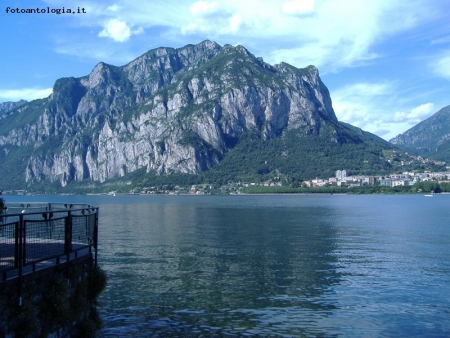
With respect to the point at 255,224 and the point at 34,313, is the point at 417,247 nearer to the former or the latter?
the point at 255,224

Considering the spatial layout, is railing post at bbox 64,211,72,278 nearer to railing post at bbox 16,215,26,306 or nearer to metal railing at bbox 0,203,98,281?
metal railing at bbox 0,203,98,281

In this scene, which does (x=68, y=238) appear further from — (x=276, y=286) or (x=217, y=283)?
(x=276, y=286)

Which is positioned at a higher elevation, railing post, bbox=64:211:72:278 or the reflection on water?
railing post, bbox=64:211:72:278

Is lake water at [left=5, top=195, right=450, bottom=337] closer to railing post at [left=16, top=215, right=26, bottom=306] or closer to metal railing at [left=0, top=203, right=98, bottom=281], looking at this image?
metal railing at [left=0, top=203, right=98, bottom=281]

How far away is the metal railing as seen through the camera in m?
13.9

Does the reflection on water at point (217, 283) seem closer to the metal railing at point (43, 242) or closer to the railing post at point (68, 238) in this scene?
the metal railing at point (43, 242)

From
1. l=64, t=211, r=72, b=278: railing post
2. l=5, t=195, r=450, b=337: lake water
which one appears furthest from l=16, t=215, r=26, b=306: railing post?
l=5, t=195, r=450, b=337: lake water

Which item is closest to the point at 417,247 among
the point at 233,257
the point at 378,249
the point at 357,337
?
the point at 378,249

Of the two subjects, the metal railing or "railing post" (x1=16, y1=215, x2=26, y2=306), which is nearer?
"railing post" (x1=16, y1=215, x2=26, y2=306)

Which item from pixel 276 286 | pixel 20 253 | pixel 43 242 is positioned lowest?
pixel 276 286

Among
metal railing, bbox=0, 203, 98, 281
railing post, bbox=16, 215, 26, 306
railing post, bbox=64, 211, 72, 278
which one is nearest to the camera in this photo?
railing post, bbox=16, 215, 26, 306

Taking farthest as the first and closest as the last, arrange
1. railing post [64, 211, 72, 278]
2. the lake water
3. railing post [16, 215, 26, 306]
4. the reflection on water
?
the reflection on water, the lake water, railing post [64, 211, 72, 278], railing post [16, 215, 26, 306]

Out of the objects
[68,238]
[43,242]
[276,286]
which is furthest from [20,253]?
[276,286]

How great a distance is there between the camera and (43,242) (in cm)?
1814
